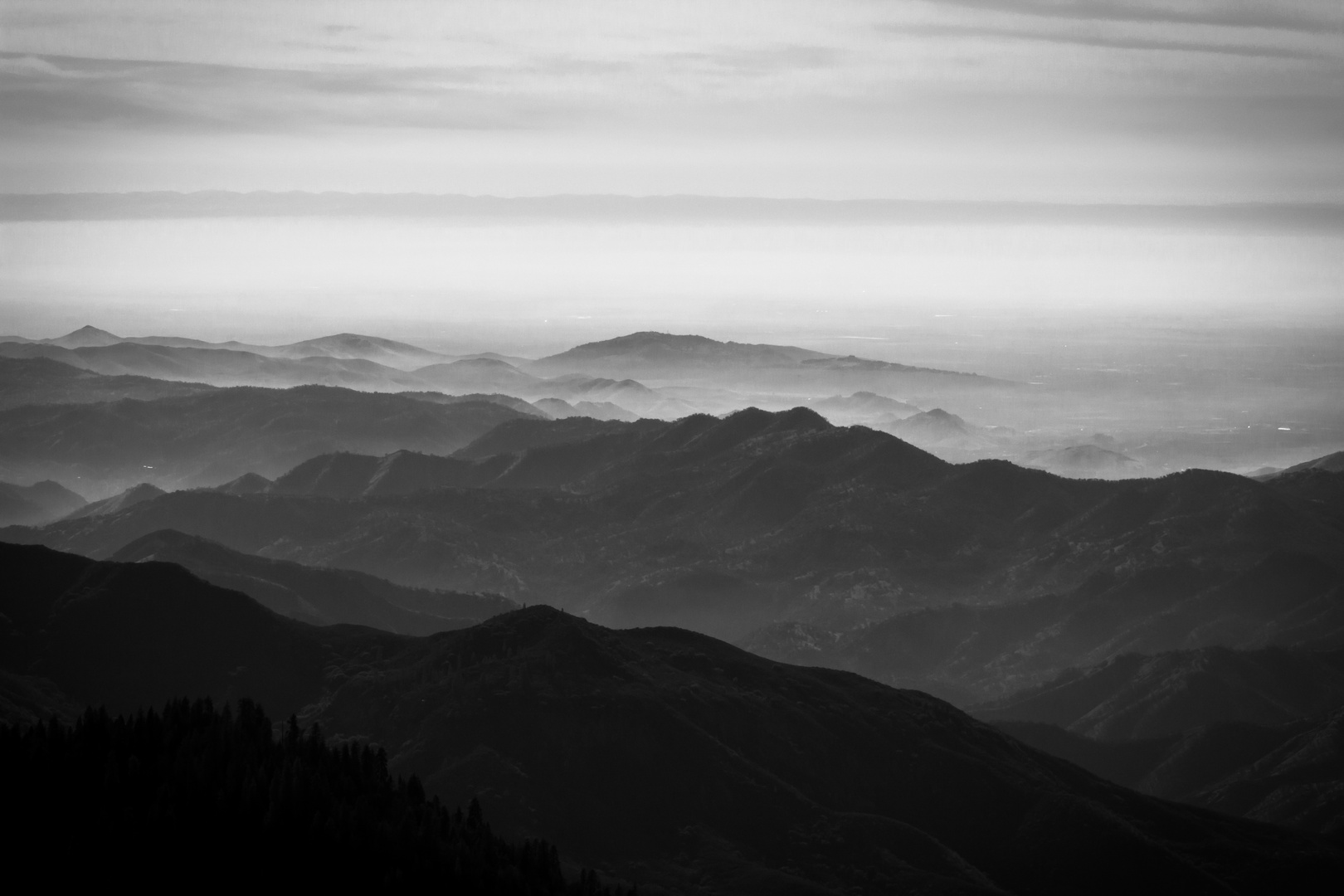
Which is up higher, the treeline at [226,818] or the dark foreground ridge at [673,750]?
the treeline at [226,818]

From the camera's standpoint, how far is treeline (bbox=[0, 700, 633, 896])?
11294 centimetres

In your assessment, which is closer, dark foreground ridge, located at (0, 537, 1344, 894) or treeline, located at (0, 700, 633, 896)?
treeline, located at (0, 700, 633, 896)

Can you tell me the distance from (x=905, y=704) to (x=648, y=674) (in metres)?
30.1

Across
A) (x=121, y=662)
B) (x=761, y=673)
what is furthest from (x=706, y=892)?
(x=121, y=662)

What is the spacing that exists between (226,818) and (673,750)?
183 ft

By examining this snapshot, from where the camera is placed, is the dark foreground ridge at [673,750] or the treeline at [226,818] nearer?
the treeline at [226,818]

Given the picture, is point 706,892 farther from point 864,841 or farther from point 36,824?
point 36,824

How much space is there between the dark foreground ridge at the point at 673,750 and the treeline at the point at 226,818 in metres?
18.9

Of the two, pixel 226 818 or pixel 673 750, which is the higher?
pixel 226 818

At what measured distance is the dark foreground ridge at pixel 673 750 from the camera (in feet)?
501

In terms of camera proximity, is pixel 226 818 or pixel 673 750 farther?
pixel 673 750

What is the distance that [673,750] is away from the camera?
16500 centimetres

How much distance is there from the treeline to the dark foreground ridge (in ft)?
61.9

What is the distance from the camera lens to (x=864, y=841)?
506ft
